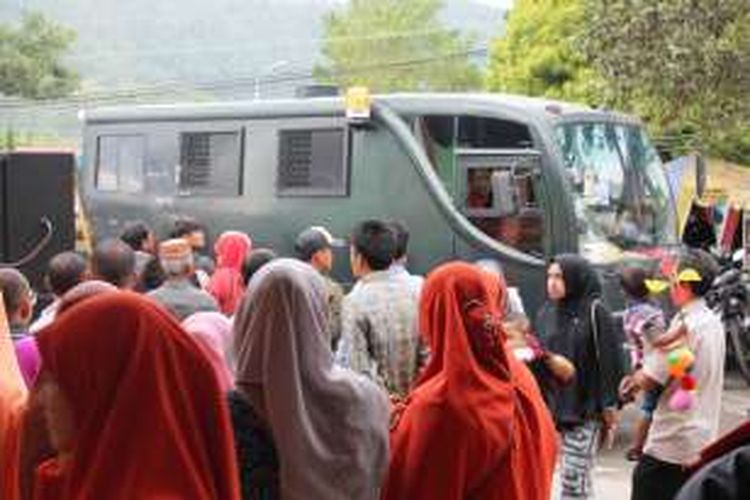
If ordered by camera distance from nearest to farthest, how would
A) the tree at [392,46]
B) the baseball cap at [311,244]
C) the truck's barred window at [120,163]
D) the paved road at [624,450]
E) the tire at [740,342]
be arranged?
the baseball cap at [311,244], the paved road at [624,450], the tire at [740,342], the truck's barred window at [120,163], the tree at [392,46]

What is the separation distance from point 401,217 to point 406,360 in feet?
19.4

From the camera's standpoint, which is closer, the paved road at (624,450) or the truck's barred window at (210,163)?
the paved road at (624,450)

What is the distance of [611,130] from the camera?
12039 millimetres

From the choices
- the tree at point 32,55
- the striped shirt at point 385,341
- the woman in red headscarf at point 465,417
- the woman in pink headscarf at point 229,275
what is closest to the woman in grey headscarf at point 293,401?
the woman in red headscarf at point 465,417

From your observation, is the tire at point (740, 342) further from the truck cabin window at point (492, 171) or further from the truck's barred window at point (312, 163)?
the truck's barred window at point (312, 163)

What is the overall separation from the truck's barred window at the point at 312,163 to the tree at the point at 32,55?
86.7ft

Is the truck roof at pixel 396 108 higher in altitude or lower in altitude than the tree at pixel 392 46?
lower

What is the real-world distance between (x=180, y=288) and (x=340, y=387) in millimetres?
2853

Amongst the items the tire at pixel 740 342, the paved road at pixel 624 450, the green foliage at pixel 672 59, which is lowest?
the paved road at pixel 624 450

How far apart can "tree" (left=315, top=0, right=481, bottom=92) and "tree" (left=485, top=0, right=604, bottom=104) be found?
40944 mm

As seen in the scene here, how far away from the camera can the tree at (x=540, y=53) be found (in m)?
26.7

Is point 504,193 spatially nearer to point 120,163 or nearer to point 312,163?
point 312,163

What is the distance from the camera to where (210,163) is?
1338 cm

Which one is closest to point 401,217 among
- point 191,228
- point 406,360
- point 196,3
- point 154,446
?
point 191,228
